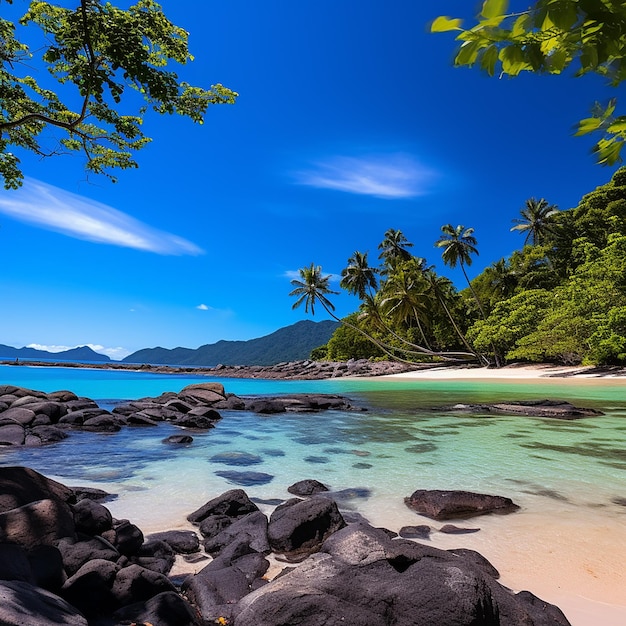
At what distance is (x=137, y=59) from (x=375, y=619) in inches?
312

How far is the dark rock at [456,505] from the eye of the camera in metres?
5.14

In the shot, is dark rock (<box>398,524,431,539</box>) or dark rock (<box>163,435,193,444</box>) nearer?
dark rock (<box>398,524,431,539</box>)

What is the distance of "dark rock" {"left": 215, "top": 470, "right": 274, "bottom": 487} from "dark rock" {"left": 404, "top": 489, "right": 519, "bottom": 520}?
8.71 feet

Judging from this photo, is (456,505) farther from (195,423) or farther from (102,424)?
(102,424)

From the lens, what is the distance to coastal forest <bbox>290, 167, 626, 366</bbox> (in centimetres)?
2727

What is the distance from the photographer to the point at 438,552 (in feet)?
10.3

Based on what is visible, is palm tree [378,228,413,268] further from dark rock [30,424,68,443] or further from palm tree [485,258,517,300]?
dark rock [30,424,68,443]

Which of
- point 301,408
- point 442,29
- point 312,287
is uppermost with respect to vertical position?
point 312,287

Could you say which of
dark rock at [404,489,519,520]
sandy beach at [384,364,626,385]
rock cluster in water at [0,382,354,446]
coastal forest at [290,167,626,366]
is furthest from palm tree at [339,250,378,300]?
dark rock at [404,489,519,520]

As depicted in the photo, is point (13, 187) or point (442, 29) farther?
point (13, 187)

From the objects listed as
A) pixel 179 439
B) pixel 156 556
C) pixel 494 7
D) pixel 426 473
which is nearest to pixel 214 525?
pixel 156 556

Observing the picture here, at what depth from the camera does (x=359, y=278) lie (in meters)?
55.3

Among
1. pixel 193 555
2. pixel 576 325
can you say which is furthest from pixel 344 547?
pixel 576 325

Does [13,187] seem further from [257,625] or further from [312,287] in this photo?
[312,287]
